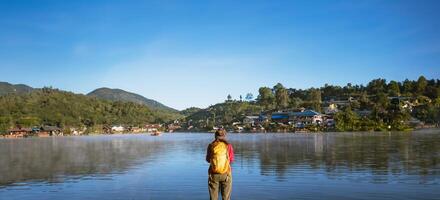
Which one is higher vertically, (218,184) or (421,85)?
(421,85)

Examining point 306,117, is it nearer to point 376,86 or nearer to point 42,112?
point 376,86

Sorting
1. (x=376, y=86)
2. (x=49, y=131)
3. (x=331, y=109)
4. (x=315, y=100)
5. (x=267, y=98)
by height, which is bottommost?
(x=49, y=131)

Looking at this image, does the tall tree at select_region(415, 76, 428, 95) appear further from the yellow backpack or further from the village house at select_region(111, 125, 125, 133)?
the yellow backpack

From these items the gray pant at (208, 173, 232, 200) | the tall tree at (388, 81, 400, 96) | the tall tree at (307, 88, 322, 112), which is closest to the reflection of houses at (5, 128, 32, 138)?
the tall tree at (307, 88, 322, 112)

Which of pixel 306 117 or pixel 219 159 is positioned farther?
pixel 306 117

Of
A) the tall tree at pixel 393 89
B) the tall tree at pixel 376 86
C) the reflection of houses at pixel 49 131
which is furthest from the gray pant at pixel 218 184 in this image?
the tall tree at pixel 376 86

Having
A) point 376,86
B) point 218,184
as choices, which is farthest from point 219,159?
point 376,86

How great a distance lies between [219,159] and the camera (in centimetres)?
999

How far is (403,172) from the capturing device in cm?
1822

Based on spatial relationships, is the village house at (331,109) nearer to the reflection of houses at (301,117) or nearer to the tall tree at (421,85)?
the reflection of houses at (301,117)

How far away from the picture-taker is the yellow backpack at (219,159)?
998 cm

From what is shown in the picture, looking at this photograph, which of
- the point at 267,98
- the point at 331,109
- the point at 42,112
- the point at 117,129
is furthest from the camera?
the point at 267,98

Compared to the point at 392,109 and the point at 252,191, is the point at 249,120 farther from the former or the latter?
the point at 252,191

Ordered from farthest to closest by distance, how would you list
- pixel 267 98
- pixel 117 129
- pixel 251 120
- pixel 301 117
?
1. pixel 267 98
2. pixel 117 129
3. pixel 251 120
4. pixel 301 117
